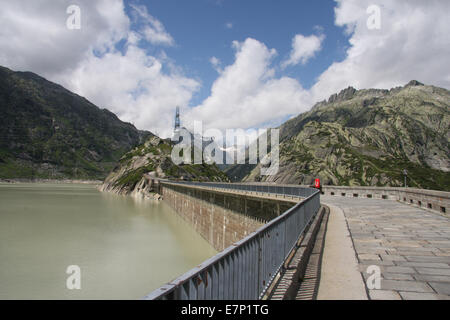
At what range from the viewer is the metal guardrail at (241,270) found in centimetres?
296

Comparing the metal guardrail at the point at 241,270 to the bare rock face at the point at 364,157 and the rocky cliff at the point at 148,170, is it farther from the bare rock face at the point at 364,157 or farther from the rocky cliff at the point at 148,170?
the bare rock face at the point at 364,157

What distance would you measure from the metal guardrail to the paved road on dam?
1.04 m

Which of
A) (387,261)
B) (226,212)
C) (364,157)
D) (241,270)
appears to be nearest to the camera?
(241,270)

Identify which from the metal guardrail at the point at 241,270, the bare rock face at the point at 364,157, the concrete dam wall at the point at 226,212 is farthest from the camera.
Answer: the bare rock face at the point at 364,157

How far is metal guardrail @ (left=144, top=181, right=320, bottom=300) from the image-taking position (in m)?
2.96

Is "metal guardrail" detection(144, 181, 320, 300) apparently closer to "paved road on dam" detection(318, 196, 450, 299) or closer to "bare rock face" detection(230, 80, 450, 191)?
"paved road on dam" detection(318, 196, 450, 299)

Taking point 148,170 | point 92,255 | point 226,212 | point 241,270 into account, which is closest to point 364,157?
point 148,170

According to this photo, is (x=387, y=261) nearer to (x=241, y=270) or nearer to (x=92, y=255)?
(x=241, y=270)

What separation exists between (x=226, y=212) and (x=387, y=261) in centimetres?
2388

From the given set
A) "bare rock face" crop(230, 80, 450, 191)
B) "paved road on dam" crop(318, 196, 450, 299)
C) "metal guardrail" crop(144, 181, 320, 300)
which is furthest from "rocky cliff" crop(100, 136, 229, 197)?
"metal guardrail" crop(144, 181, 320, 300)

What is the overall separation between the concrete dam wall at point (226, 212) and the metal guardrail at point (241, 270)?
1083 cm

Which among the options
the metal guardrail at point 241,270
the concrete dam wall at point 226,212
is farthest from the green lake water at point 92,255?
the metal guardrail at point 241,270

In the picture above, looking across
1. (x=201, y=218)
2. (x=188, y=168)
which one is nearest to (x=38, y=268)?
(x=201, y=218)

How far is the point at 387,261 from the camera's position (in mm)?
7316
